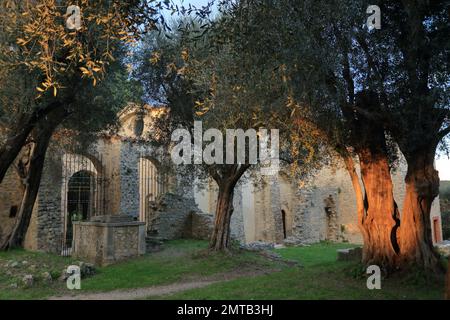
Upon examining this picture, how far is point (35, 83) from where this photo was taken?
830cm

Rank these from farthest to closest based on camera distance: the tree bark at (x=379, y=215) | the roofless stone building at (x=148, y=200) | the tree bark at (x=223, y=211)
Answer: the roofless stone building at (x=148, y=200), the tree bark at (x=223, y=211), the tree bark at (x=379, y=215)

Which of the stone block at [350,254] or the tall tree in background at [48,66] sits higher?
the tall tree in background at [48,66]

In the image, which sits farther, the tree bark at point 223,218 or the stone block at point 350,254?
the tree bark at point 223,218

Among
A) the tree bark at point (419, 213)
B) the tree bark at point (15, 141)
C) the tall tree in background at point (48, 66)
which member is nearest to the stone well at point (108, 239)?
the tall tree in background at point (48, 66)

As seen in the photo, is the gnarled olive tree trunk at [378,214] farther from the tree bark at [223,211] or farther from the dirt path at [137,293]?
the tree bark at [223,211]

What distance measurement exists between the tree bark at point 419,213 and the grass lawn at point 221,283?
17.3 inches

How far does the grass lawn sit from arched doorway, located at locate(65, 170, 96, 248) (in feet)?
16.1

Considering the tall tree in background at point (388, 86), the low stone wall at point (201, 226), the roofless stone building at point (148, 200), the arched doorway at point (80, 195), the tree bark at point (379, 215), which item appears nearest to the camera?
the tall tree in background at point (388, 86)

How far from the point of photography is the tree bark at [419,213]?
7539 mm

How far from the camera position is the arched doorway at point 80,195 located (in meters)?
18.0

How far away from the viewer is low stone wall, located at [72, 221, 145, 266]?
1240cm

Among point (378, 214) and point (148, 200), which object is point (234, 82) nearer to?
point (378, 214)

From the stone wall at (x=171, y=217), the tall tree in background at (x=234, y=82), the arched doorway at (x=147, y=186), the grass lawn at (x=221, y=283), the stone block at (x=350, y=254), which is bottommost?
the grass lawn at (x=221, y=283)
